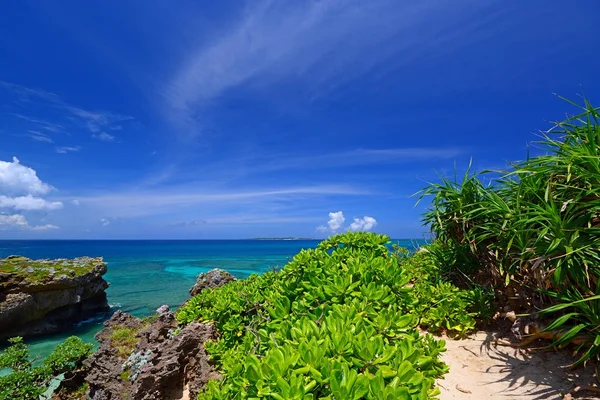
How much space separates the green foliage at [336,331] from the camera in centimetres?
158

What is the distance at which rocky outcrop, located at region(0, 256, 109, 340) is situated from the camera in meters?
16.0

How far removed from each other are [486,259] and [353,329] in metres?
4.17

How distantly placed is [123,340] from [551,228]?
9.61m

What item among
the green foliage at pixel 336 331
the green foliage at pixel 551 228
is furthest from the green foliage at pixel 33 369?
the green foliage at pixel 551 228

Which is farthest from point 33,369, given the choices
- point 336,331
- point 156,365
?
point 336,331

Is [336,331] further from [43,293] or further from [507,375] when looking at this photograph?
[43,293]

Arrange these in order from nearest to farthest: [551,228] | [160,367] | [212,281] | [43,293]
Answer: [551,228] < [160,367] < [212,281] < [43,293]

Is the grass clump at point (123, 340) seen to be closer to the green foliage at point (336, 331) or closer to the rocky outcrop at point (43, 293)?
the green foliage at point (336, 331)

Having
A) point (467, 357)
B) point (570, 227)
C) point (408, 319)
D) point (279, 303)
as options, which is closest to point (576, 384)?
point (467, 357)

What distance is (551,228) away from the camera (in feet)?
11.2

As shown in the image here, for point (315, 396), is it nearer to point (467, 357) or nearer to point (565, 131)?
point (467, 357)

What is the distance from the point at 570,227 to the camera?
11.1 feet

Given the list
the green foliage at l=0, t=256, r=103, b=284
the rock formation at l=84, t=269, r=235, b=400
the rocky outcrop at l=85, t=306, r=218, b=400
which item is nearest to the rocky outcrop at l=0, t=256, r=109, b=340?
the green foliage at l=0, t=256, r=103, b=284

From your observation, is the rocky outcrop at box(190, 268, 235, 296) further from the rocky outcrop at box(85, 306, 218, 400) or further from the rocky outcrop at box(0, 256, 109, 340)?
the rocky outcrop at box(0, 256, 109, 340)
